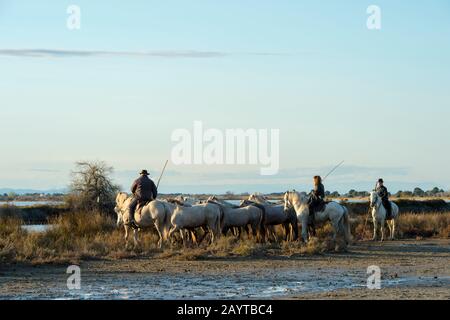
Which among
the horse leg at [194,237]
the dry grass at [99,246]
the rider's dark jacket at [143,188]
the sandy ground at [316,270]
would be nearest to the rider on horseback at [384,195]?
the dry grass at [99,246]

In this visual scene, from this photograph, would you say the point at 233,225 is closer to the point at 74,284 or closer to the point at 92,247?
the point at 92,247

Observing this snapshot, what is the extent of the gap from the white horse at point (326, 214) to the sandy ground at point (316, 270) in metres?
1.47

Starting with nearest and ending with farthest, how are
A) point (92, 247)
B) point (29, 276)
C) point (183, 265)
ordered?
1. point (29, 276)
2. point (183, 265)
3. point (92, 247)

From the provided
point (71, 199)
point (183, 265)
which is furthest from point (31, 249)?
point (71, 199)

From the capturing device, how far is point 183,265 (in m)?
23.2

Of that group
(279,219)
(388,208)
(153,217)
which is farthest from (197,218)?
(388,208)

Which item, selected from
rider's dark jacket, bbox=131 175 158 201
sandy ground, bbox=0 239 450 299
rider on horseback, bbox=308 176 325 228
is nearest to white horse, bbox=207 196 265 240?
rider on horseback, bbox=308 176 325 228

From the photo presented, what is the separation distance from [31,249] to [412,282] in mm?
10401

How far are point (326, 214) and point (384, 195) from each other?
5646 millimetres

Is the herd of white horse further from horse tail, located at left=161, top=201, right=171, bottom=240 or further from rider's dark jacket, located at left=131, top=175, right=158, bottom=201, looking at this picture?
rider's dark jacket, located at left=131, top=175, right=158, bottom=201

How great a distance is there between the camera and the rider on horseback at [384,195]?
34500mm

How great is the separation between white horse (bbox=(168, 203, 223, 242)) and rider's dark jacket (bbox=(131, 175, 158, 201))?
56.4 inches

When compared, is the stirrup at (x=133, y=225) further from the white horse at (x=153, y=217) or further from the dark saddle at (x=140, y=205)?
the dark saddle at (x=140, y=205)
